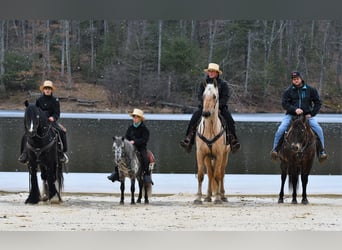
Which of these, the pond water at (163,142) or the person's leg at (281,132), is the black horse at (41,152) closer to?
the person's leg at (281,132)

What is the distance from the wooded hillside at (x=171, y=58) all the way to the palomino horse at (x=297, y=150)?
99.6 ft

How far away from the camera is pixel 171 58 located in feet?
150

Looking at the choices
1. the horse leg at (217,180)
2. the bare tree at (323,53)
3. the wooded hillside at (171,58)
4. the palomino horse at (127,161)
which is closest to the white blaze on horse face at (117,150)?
the palomino horse at (127,161)

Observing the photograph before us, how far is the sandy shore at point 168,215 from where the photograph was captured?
407 inches

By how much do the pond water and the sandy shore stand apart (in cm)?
715

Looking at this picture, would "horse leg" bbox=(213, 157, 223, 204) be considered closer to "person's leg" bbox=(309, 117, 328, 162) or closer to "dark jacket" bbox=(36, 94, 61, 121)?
"person's leg" bbox=(309, 117, 328, 162)

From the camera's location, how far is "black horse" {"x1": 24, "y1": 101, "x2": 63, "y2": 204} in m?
12.6

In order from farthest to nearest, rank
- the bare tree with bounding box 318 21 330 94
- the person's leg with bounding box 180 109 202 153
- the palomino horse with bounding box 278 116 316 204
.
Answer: the bare tree with bounding box 318 21 330 94, the person's leg with bounding box 180 109 202 153, the palomino horse with bounding box 278 116 316 204

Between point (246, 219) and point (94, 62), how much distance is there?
37450 millimetres

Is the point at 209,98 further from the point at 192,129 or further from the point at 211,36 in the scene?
the point at 211,36

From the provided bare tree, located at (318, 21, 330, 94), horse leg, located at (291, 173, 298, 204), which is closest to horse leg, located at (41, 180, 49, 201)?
horse leg, located at (291, 173, 298, 204)

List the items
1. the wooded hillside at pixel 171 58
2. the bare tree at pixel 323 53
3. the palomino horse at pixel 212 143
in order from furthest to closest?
the bare tree at pixel 323 53
the wooded hillside at pixel 171 58
the palomino horse at pixel 212 143

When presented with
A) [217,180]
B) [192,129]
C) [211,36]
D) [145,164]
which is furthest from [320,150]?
[211,36]

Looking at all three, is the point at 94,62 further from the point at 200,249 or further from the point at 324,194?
the point at 200,249
